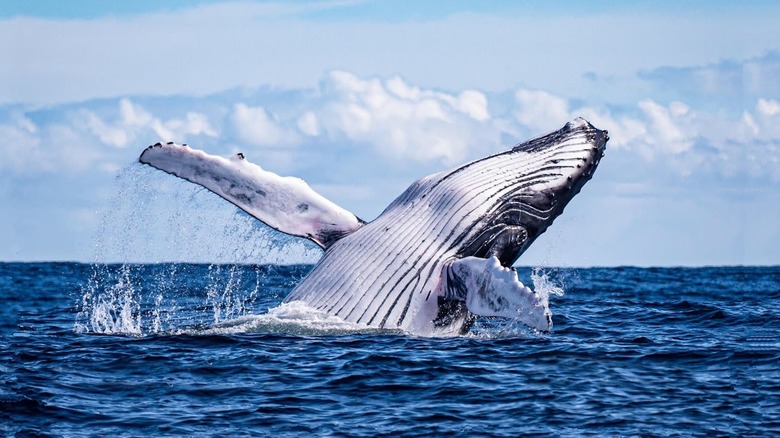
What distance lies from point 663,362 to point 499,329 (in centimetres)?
290

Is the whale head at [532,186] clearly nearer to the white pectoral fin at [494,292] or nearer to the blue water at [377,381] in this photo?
the white pectoral fin at [494,292]

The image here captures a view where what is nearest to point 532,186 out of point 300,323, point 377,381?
point 300,323

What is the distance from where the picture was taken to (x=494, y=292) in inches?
485

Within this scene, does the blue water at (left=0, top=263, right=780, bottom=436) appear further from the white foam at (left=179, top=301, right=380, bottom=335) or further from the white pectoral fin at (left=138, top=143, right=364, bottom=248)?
the white pectoral fin at (left=138, top=143, right=364, bottom=248)

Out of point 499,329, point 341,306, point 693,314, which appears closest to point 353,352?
point 341,306

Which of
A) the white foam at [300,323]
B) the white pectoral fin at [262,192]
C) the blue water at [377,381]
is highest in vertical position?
the white pectoral fin at [262,192]

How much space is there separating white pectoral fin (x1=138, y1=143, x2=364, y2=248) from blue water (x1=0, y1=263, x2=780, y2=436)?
1.13 metres

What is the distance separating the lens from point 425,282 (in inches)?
523

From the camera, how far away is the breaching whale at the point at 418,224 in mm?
13391

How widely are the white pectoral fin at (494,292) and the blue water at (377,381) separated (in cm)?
62

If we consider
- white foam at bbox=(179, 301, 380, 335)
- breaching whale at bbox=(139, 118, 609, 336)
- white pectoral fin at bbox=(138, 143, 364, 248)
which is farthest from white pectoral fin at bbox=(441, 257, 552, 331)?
white pectoral fin at bbox=(138, 143, 364, 248)

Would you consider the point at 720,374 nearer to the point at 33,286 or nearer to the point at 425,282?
the point at 425,282

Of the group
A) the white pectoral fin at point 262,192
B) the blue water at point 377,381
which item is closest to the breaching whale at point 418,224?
the white pectoral fin at point 262,192

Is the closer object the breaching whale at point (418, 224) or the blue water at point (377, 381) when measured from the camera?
the blue water at point (377, 381)
